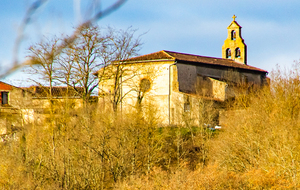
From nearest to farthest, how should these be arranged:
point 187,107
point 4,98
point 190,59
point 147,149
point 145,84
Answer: point 147,149 < point 187,107 < point 145,84 < point 190,59 < point 4,98

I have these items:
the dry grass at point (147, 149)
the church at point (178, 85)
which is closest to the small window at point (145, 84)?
the church at point (178, 85)

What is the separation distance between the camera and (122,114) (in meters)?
27.2

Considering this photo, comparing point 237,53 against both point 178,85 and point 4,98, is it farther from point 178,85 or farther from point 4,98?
point 4,98

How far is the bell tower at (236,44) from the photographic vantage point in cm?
3803

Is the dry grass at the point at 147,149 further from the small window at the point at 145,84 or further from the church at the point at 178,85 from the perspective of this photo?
the small window at the point at 145,84

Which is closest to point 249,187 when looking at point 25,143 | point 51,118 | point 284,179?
point 284,179

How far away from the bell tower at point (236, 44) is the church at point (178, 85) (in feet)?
14.5

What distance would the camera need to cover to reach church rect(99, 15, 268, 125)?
30016mm

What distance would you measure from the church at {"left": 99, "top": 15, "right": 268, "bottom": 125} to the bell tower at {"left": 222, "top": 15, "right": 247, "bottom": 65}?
4429 millimetres

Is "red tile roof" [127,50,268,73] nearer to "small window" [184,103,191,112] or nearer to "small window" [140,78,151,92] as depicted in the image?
"small window" [140,78,151,92]

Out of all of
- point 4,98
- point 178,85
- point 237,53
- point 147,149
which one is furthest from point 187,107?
point 4,98

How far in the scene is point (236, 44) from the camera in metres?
38.5

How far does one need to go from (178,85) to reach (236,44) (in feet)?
36.0

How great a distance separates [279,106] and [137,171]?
10.1m
